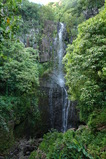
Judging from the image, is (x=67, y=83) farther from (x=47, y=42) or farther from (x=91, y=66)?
(x=47, y=42)

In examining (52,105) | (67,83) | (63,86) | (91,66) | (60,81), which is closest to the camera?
(91,66)

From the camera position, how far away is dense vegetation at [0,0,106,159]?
4.51m

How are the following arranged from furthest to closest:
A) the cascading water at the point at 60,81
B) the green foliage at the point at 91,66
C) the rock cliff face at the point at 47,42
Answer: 1. the rock cliff face at the point at 47,42
2. the cascading water at the point at 60,81
3. the green foliage at the point at 91,66

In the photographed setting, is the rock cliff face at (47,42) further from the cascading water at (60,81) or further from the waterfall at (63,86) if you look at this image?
the waterfall at (63,86)

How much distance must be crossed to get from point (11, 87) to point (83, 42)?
543cm

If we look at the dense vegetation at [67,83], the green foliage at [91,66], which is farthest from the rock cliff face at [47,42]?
the green foliage at [91,66]

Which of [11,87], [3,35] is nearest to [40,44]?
[11,87]

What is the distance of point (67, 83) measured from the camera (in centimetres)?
768

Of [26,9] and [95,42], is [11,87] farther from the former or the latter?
[26,9]

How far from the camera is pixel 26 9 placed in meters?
16.6

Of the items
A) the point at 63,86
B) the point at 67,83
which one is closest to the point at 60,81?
the point at 63,86

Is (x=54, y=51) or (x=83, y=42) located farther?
(x=54, y=51)

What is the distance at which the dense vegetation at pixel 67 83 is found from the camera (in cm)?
451

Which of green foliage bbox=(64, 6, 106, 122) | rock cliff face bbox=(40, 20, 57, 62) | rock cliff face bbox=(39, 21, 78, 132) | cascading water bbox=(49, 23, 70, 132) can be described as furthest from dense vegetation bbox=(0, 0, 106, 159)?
cascading water bbox=(49, 23, 70, 132)
